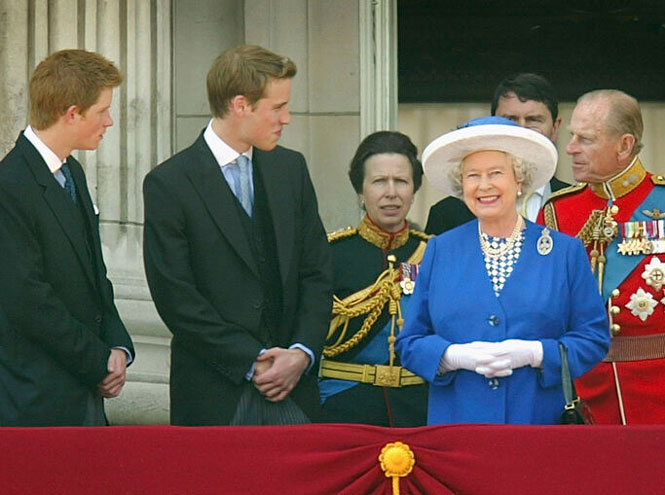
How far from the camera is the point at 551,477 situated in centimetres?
406

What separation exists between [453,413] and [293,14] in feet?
8.21

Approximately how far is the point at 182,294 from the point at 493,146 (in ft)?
3.06

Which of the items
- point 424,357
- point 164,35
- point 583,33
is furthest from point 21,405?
point 583,33

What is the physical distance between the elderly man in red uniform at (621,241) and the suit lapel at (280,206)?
0.86 metres

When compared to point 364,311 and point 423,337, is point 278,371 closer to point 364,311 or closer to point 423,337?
point 423,337

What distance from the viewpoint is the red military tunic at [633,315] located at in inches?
192

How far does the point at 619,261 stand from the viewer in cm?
492

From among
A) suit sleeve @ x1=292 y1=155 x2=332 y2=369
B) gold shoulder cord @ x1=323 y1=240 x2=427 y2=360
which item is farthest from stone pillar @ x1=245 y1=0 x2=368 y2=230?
suit sleeve @ x1=292 y1=155 x2=332 y2=369

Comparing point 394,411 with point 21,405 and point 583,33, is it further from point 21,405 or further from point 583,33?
point 583,33

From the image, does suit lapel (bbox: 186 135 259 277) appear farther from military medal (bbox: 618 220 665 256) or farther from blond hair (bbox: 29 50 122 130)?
military medal (bbox: 618 220 665 256)

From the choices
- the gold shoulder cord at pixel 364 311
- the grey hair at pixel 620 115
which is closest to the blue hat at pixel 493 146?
the grey hair at pixel 620 115

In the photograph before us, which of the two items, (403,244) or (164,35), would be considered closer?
(403,244)

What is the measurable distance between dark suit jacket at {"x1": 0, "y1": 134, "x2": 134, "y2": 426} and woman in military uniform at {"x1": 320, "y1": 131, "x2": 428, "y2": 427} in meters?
0.83

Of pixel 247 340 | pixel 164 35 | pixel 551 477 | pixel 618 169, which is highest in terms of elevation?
pixel 164 35
